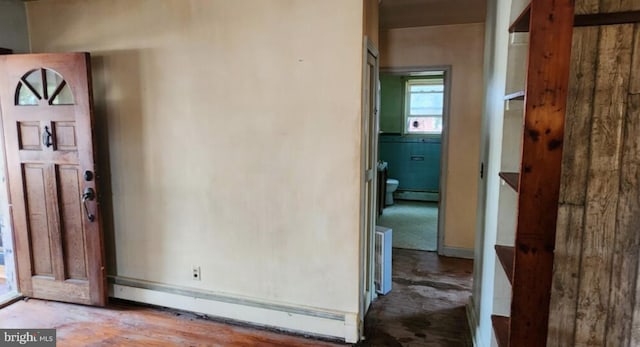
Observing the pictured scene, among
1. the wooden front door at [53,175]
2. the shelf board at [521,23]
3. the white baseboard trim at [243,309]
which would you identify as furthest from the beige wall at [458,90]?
the wooden front door at [53,175]

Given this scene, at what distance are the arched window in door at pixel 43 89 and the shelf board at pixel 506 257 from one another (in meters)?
3.13

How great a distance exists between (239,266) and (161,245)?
0.70 meters

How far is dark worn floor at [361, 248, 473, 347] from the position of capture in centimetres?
257

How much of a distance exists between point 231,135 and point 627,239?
2280mm

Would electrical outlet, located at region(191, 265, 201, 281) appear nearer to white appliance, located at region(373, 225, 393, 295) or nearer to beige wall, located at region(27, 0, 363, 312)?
beige wall, located at region(27, 0, 363, 312)

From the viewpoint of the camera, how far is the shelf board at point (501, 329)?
5.06 feet

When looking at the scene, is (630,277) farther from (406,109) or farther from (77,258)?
(406,109)

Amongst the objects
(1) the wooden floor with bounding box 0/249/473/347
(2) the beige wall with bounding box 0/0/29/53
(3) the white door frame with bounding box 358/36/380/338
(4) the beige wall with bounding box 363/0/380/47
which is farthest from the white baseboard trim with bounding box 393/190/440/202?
(2) the beige wall with bounding box 0/0/29/53

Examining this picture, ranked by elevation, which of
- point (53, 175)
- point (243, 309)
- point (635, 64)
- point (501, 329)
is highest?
point (635, 64)

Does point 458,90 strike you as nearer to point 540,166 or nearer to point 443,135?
point 443,135

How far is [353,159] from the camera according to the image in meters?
2.43

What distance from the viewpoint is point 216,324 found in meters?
2.77

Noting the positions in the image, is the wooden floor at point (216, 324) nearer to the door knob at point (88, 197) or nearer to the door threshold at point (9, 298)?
the door threshold at point (9, 298)

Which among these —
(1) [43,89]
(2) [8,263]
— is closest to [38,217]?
(2) [8,263]
